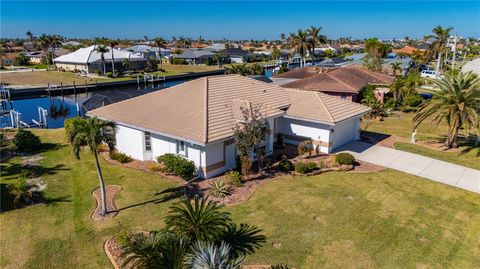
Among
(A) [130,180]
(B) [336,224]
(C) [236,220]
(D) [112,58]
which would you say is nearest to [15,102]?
(D) [112,58]

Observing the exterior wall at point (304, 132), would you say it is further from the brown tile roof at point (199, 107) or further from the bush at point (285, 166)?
the bush at point (285, 166)

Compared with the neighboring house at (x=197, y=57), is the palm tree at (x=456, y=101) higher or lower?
lower

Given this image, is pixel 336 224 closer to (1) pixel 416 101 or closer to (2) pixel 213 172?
(2) pixel 213 172

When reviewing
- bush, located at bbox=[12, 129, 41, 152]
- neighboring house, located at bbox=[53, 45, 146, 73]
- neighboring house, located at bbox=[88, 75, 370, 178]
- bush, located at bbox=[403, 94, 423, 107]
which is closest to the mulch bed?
neighboring house, located at bbox=[88, 75, 370, 178]

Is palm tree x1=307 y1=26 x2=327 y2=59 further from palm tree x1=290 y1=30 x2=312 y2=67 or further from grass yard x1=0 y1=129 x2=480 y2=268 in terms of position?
grass yard x1=0 y1=129 x2=480 y2=268

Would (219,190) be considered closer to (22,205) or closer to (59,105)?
(22,205)

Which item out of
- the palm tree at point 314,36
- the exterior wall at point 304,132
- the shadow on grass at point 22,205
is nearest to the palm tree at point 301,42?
the palm tree at point 314,36

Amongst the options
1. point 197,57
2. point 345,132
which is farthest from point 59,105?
point 197,57
